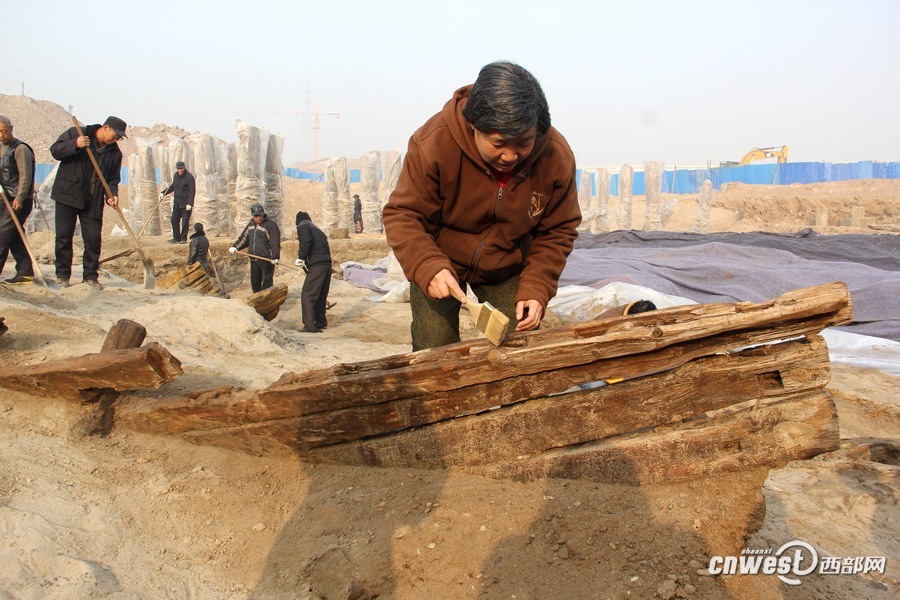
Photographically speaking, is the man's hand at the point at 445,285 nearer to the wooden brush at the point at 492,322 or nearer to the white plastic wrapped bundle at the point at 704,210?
the wooden brush at the point at 492,322

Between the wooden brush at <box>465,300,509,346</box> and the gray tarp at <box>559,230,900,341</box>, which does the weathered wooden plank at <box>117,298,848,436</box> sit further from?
the gray tarp at <box>559,230,900,341</box>

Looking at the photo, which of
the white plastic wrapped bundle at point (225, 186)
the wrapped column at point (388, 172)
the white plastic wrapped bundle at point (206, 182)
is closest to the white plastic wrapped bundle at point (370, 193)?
the wrapped column at point (388, 172)

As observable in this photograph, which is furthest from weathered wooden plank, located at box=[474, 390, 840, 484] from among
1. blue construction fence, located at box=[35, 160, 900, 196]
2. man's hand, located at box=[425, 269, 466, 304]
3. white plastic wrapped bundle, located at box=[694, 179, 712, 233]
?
blue construction fence, located at box=[35, 160, 900, 196]

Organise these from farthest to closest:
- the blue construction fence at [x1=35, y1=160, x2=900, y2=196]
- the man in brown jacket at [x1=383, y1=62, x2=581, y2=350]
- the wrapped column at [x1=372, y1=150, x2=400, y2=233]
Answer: the blue construction fence at [x1=35, y1=160, x2=900, y2=196]
the wrapped column at [x1=372, y1=150, x2=400, y2=233]
the man in brown jacket at [x1=383, y1=62, x2=581, y2=350]

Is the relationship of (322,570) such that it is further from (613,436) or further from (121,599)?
(613,436)

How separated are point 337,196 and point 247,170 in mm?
3143

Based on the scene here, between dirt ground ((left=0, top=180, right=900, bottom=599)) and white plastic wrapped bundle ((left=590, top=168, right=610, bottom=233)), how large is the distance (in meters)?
18.6

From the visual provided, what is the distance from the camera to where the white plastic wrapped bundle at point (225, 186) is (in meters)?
15.7

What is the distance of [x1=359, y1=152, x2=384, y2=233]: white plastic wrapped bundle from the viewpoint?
58.0 feet

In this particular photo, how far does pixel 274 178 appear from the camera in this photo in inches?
631

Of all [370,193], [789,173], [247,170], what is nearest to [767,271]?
[247,170]

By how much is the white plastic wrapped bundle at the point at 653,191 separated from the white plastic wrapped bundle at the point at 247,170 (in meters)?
12.4

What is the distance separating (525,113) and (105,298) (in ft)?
16.8

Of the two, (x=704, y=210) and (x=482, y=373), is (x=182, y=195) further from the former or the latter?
(x=704, y=210)
